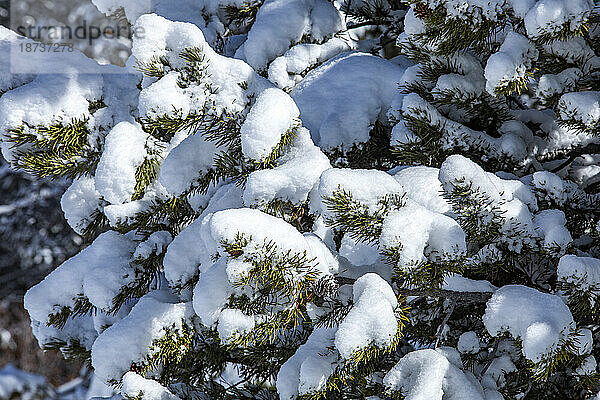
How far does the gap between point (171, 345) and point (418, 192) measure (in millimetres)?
1033

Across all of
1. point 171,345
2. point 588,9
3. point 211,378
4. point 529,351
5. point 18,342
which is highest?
point 588,9

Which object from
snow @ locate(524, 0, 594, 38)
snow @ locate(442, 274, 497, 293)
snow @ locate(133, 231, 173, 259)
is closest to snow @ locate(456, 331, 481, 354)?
snow @ locate(442, 274, 497, 293)

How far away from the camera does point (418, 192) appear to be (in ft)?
5.67

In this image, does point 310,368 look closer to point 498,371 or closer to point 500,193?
point 498,371

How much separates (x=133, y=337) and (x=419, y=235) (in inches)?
42.4

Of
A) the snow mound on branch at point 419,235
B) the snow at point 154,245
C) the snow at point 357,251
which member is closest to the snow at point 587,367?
the snow mound on branch at point 419,235

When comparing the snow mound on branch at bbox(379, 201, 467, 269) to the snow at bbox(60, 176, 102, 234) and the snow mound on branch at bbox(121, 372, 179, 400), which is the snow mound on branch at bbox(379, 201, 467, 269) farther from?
the snow at bbox(60, 176, 102, 234)

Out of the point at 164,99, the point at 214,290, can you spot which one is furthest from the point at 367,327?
the point at 164,99

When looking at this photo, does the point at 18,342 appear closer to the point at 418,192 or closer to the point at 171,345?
the point at 171,345

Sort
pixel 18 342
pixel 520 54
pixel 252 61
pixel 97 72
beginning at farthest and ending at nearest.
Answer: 1. pixel 18 342
2. pixel 252 61
3. pixel 97 72
4. pixel 520 54

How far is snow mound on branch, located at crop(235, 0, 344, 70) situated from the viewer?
2350 mm

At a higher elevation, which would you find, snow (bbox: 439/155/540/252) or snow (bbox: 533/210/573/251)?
snow (bbox: 439/155/540/252)

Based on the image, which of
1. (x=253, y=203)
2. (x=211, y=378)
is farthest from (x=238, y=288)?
(x=211, y=378)

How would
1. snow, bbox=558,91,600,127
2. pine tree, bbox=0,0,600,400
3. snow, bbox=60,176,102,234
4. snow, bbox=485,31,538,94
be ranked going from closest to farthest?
pine tree, bbox=0,0,600,400, snow, bbox=485,31,538,94, snow, bbox=558,91,600,127, snow, bbox=60,176,102,234
